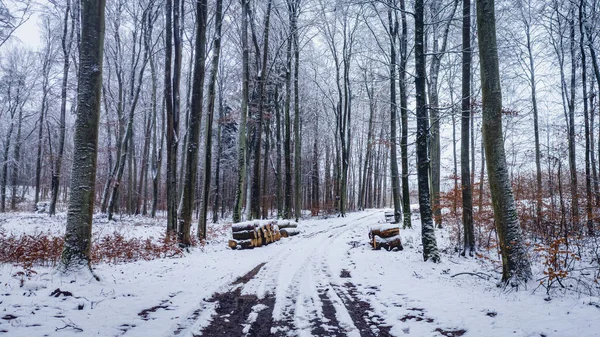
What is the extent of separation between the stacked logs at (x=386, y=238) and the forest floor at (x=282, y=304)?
297cm

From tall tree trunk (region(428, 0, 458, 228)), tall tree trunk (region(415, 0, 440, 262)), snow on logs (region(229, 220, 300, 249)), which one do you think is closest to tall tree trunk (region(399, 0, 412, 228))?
tall tree trunk (region(428, 0, 458, 228))

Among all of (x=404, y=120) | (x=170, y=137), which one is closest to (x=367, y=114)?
(x=404, y=120)

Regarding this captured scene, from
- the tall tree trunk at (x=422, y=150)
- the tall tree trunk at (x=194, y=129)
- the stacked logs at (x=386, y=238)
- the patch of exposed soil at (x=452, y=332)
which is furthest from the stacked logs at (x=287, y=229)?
the patch of exposed soil at (x=452, y=332)

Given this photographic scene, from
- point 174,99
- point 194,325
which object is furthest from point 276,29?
point 194,325

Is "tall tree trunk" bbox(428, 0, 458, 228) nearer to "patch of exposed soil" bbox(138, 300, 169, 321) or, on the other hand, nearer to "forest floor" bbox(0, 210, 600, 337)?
"forest floor" bbox(0, 210, 600, 337)

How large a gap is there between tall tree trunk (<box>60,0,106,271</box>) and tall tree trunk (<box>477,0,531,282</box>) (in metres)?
7.04

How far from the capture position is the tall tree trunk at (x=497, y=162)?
510cm

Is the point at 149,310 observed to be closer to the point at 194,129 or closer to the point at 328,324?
the point at 328,324

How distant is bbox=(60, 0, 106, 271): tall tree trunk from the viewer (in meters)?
5.16

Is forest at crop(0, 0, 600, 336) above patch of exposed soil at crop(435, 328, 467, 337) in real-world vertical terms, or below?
above

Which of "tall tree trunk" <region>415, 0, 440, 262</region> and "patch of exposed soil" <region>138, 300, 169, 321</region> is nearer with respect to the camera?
"patch of exposed soil" <region>138, 300, 169, 321</region>

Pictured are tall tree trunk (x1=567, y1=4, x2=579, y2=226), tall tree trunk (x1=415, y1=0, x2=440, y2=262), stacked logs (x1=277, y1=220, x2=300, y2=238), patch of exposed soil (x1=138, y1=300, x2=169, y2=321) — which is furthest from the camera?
stacked logs (x1=277, y1=220, x2=300, y2=238)

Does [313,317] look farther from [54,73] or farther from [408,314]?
[54,73]

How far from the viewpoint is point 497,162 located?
17.3ft
